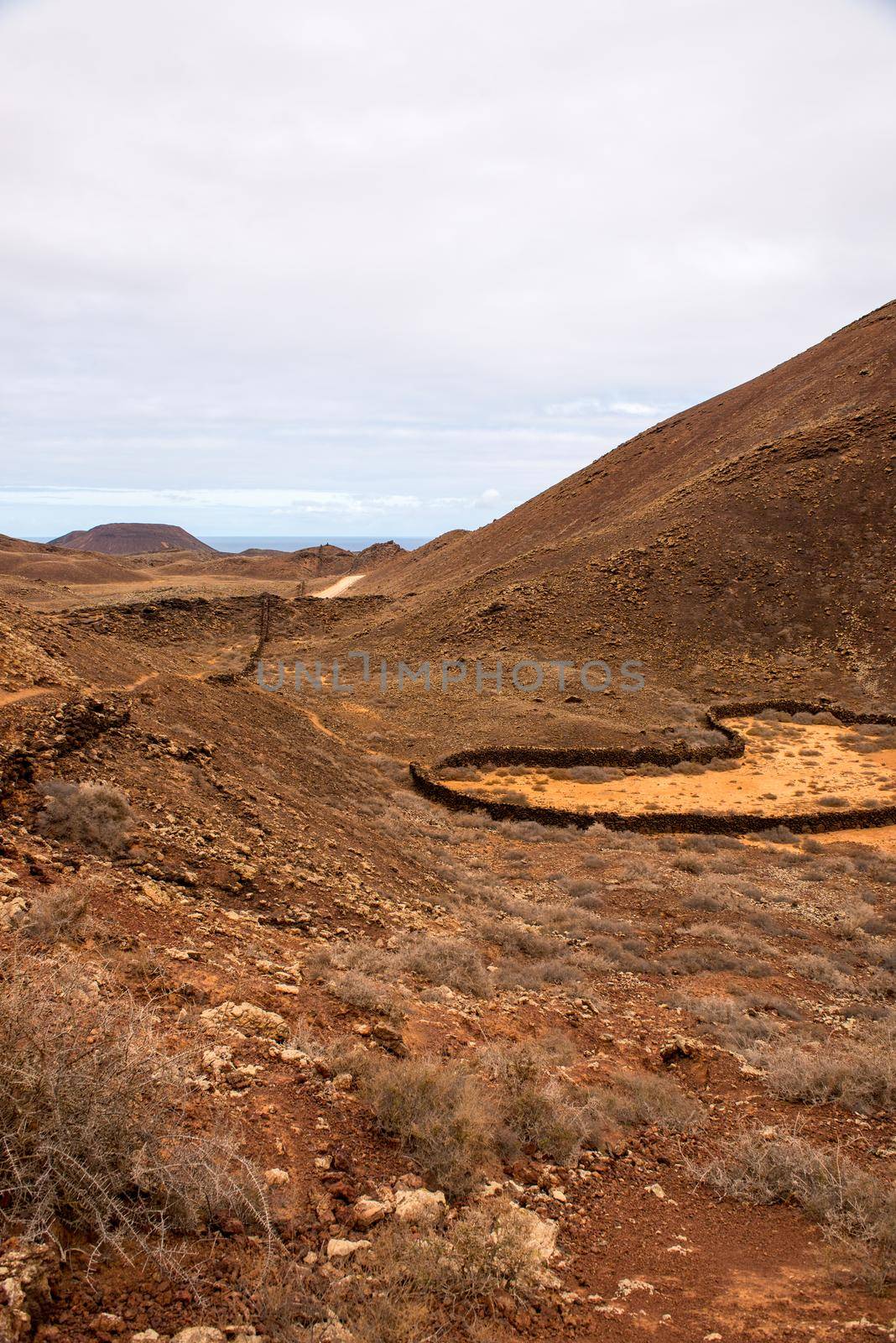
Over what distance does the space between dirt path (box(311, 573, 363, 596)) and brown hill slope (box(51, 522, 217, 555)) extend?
9114 cm

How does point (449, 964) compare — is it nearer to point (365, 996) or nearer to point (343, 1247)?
point (365, 996)

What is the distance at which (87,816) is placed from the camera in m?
7.59

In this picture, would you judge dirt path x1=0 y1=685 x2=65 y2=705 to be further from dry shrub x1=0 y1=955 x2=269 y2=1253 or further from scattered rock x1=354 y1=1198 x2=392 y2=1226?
scattered rock x1=354 y1=1198 x2=392 y2=1226

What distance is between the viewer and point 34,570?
219ft

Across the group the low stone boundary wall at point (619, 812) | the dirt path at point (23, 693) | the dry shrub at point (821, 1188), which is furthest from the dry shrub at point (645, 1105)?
the low stone boundary wall at point (619, 812)

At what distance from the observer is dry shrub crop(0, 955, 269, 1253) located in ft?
9.86

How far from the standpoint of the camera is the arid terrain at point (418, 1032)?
321 cm

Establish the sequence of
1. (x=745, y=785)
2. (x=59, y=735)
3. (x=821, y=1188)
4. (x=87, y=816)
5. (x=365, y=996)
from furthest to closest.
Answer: (x=745, y=785)
(x=59, y=735)
(x=87, y=816)
(x=365, y=996)
(x=821, y=1188)

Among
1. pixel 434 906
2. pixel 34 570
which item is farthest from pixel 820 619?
pixel 34 570

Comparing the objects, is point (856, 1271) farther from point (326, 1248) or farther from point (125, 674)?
point (125, 674)

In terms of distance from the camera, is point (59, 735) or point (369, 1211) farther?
point (59, 735)

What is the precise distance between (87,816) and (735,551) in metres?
34.0

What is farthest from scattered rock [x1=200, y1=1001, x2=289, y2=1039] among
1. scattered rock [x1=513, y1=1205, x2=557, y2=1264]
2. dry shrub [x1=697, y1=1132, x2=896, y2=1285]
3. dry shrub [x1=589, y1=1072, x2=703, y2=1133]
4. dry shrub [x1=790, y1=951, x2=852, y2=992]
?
dry shrub [x1=790, y1=951, x2=852, y2=992]

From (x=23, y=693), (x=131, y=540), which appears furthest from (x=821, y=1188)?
(x=131, y=540)
